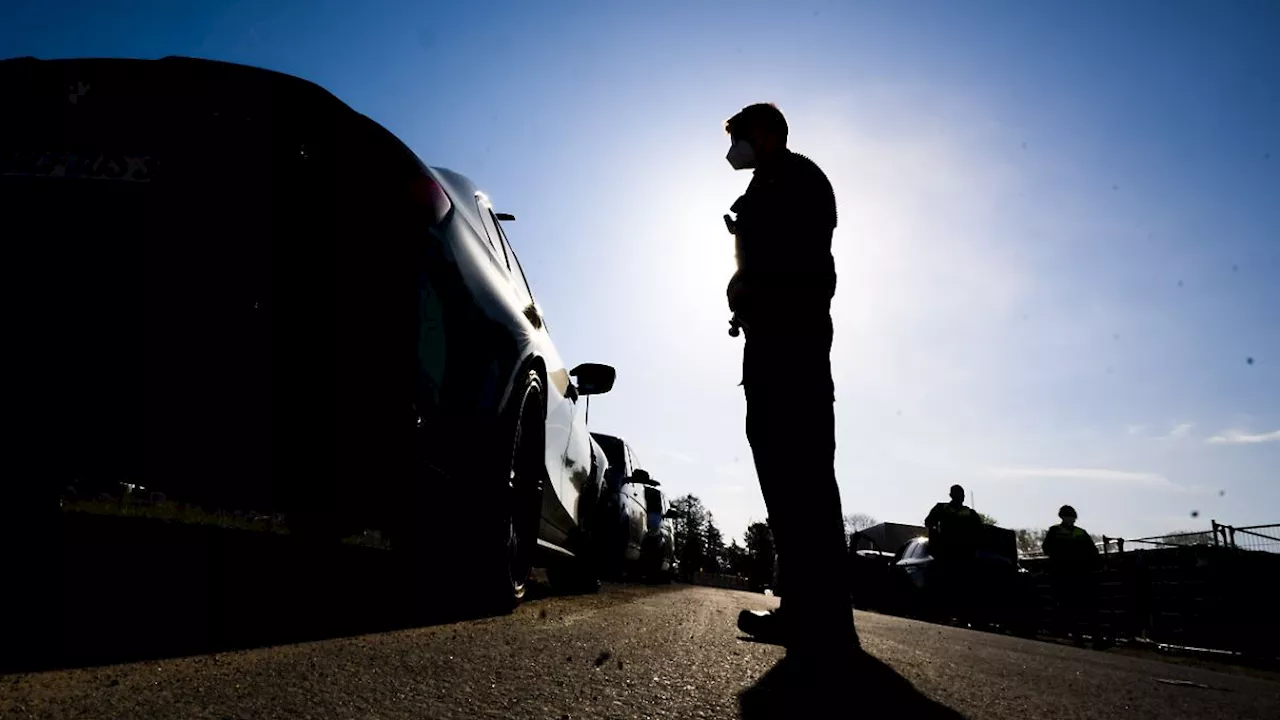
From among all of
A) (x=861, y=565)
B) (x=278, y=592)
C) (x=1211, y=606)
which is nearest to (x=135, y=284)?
(x=278, y=592)

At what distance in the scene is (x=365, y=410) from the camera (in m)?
2.46

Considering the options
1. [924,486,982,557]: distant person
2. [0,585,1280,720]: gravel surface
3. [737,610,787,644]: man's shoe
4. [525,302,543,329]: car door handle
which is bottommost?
[0,585,1280,720]: gravel surface

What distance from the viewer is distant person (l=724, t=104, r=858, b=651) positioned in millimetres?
2855

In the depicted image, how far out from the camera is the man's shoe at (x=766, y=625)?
317cm

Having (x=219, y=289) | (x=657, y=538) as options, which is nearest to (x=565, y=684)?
(x=219, y=289)

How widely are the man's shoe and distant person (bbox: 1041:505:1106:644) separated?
27.4 ft

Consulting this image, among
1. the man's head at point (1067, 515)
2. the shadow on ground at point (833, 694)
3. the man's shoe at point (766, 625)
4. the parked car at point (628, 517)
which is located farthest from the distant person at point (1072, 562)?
the shadow on ground at point (833, 694)

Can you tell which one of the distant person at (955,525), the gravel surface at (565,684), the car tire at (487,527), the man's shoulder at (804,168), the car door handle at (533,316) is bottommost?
the gravel surface at (565,684)

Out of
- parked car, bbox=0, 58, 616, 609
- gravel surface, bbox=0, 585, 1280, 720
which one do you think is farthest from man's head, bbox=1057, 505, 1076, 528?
parked car, bbox=0, 58, 616, 609

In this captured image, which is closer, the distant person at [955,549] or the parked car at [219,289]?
the parked car at [219,289]

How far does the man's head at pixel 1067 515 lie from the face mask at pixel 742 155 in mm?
8996

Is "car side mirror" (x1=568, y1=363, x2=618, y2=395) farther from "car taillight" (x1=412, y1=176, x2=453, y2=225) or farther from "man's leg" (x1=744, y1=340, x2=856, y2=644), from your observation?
"car taillight" (x1=412, y1=176, x2=453, y2=225)

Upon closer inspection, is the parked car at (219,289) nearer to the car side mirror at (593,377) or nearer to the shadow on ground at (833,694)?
the shadow on ground at (833,694)

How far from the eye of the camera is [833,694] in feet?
7.10
